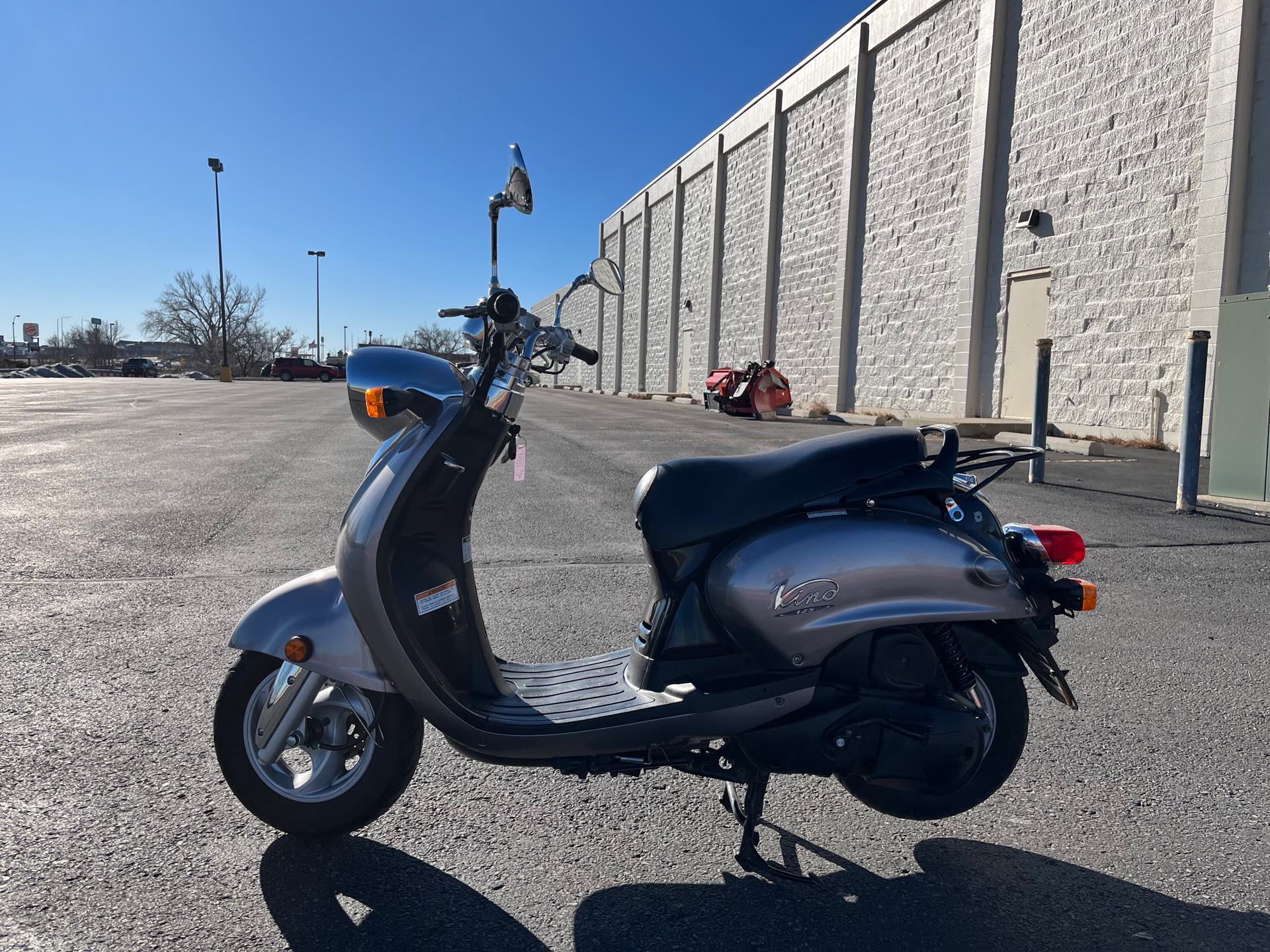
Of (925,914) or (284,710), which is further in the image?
(284,710)

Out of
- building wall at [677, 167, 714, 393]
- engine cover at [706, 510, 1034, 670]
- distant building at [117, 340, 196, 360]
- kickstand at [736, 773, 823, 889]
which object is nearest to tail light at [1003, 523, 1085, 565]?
engine cover at [706, 510, 1034, 670]

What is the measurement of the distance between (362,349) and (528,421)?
17281mm

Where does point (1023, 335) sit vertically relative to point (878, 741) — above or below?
above

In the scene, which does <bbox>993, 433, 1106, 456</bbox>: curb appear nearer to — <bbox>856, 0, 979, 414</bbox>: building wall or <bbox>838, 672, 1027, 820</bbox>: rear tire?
<bbox>856, 0, 979, 414</bbox>: building wall

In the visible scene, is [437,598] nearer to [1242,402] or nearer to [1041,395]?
[1242,402]

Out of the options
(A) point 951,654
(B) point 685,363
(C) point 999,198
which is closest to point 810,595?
(A) point 951,654

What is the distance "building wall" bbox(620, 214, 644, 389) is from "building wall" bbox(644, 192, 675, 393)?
813mm

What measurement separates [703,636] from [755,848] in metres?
0.60

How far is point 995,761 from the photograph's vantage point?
2738 millimetres

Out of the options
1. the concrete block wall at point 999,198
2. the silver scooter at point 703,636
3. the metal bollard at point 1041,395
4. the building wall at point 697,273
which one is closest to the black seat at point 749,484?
the silver scooter at point 703,636

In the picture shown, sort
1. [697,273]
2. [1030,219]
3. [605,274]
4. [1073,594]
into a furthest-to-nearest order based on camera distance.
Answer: [697,273] → [1030,219] → [605,274] → [1073,594]

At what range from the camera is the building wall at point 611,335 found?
5197cm

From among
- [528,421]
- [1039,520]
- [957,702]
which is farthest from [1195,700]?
[528,421]

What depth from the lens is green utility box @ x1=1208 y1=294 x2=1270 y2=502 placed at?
8.37 m
